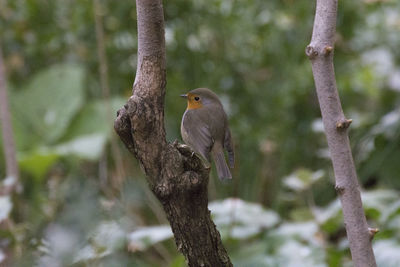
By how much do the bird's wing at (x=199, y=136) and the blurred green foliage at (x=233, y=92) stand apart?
767 millimetres

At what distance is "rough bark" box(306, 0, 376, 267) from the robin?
0.82 meters

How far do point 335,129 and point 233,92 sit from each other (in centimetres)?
282

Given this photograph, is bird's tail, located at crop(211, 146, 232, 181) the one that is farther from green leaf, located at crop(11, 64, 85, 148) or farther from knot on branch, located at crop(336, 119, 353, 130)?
green leaf, located at crop(11, 64, 85, 148)

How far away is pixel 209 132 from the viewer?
205cm

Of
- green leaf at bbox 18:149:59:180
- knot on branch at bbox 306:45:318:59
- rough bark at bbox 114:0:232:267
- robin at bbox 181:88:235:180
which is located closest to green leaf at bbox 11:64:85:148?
green leaf at bbox 18:149:59:180

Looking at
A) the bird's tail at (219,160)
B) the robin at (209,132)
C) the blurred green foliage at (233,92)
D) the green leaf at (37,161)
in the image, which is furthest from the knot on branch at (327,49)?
the green leaf at (37,161)

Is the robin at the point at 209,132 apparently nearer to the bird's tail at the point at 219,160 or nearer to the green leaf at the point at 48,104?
the bird's tail at the point at 219,160

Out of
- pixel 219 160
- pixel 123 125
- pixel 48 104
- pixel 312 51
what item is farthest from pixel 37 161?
pixel 312 51

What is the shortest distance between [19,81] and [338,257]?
121 inches

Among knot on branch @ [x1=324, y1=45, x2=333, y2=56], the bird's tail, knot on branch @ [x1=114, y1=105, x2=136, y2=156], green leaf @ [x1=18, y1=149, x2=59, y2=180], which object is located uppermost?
green leaf @ [x1=18, y1=149, x2=59, y2=180]

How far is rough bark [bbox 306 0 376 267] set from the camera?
46.9 inches

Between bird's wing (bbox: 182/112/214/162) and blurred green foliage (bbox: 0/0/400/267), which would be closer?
bird's wing (bbox: 182/112/214/162)

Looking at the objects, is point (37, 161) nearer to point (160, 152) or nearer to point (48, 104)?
point (48, 104)

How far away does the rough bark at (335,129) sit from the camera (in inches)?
46.9
